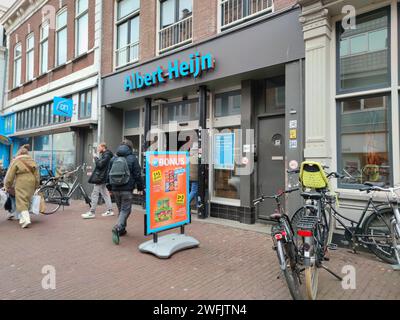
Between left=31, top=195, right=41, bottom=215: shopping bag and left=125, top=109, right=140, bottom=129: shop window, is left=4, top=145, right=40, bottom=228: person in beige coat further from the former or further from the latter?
left=125, top=109, right=140, bottom=129: shop window

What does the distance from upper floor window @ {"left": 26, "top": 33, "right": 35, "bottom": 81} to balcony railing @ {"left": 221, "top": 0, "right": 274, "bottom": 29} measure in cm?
1158

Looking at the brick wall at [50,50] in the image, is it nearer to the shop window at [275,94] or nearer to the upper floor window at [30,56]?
the upper floor window at [30,56]

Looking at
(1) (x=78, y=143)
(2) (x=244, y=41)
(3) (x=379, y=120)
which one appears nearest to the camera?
(3) (x=379, y=120)

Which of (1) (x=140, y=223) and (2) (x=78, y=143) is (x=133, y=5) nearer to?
(2) (x=78, y=143)

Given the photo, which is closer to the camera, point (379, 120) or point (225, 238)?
point (379, 120)

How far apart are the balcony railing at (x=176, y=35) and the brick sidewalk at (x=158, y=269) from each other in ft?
17.0

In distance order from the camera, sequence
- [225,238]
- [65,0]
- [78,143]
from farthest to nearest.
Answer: [65,0]
[78,143]
[225,238]

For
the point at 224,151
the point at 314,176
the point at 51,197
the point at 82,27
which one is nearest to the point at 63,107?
the point at 82,27

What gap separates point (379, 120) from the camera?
474 cm

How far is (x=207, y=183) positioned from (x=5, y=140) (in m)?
11.2

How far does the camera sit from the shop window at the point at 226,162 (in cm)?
707

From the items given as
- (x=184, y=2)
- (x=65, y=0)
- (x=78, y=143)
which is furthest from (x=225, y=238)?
(x=65, y=0)


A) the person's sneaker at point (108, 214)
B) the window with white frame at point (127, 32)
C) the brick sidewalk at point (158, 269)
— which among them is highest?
the window with white frame at point (127, 32)

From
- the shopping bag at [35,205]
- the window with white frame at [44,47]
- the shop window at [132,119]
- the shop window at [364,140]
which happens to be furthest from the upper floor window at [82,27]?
the shop window at [364,140]
